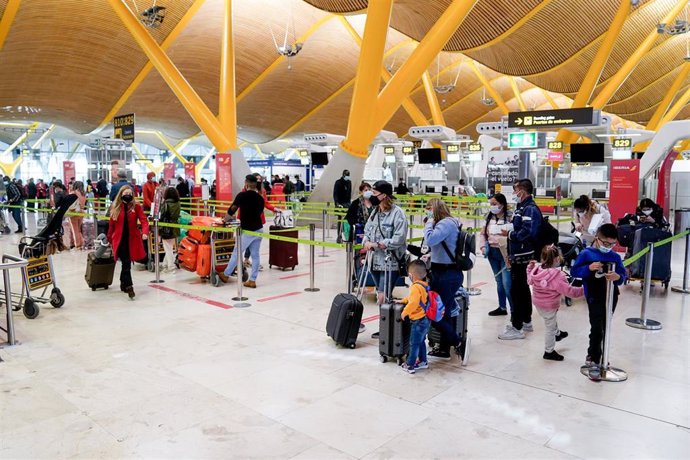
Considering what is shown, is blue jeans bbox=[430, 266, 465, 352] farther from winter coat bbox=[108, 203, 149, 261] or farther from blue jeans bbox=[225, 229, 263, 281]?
winter coat bbox=[108, 203, 149, 261]

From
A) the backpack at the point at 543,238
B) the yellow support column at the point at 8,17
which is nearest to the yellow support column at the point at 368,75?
the backpack at the point at 543,238

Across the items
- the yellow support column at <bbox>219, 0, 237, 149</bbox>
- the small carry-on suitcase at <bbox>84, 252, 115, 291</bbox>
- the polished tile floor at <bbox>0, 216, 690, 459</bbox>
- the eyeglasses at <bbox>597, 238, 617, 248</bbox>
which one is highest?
the yellow support column at <bbox>219, 0, 237, 149</bbox>

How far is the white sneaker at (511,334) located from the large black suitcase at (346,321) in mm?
1754

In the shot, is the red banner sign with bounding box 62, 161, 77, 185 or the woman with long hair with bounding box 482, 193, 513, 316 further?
the red banner sign with bounding box 62, 161, 77, 185

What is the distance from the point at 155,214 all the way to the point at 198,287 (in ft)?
6.18

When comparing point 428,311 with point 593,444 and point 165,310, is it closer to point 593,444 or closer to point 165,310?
point 593,444

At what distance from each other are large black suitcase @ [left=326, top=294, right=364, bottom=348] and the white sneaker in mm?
1754

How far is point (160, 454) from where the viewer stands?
12.2 feet

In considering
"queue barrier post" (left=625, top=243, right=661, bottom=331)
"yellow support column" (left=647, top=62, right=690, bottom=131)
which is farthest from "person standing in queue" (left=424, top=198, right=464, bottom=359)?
"yellow support column" (left=647, top=62, right=690, bottom=131)

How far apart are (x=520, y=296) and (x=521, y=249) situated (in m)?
0.64

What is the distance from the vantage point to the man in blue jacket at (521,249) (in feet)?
19.9

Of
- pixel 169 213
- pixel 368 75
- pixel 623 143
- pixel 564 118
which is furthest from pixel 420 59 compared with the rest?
pixel 623 143

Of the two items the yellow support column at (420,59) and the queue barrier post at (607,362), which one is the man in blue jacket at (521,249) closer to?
the queue barrier post at (607,362)

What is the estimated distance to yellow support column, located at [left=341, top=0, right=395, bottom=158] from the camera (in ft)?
54.6
